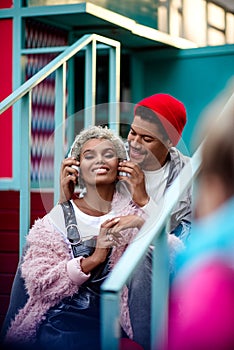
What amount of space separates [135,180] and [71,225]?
1.05 feet

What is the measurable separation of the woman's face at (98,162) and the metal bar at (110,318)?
3.34 ft

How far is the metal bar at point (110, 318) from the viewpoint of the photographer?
2400 millimetres

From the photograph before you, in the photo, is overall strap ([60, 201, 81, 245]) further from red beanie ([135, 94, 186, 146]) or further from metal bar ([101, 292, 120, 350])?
metal bar ([101, 292, 120, 350])

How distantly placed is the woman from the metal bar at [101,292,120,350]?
2.75 ft

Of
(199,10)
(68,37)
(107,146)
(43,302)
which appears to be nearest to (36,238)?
(43,302)

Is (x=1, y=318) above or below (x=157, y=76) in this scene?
below

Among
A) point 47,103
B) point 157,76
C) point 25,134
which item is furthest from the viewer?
point 157,76

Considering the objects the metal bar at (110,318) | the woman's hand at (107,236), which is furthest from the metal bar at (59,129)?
the metal bar at (110,318)

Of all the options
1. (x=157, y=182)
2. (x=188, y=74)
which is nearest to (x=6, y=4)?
(x=188, y=74)

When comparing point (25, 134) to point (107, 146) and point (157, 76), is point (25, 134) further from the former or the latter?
point (157, 76)

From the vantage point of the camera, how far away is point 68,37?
245 inches

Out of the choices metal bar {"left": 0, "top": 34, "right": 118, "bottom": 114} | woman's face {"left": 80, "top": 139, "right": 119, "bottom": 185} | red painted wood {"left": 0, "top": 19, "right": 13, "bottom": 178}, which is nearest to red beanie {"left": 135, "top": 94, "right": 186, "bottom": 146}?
woman's face {"left": 80, "top": 139, "right": 119, "bottom": 185}

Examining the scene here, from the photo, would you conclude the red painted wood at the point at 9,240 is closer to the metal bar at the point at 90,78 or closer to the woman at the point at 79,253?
the metal bar at the point at 90,78

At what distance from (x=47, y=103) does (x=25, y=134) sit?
2.10 metres
